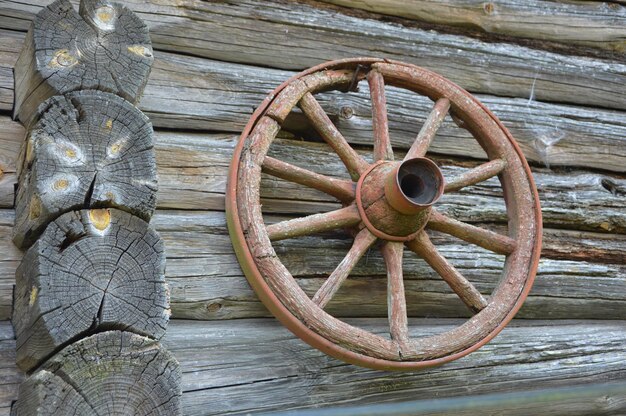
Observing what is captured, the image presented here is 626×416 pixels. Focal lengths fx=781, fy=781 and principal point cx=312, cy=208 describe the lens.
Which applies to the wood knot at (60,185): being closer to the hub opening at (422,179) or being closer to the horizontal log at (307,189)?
the horizontal log at (307,189)

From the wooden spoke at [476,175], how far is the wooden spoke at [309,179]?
0.30m

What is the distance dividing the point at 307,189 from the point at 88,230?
82 cm

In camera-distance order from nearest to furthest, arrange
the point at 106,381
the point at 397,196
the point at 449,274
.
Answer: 1. the point at 106,381
2. the point at 397,196
3. the point at 449,274

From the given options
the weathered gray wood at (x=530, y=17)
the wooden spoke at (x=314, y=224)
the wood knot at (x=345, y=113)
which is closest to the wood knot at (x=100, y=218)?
the wooden spoke at (x=314, y=224)

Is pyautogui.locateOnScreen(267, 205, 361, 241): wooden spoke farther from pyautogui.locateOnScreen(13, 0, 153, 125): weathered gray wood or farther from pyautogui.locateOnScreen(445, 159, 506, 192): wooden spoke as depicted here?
pyautogui.locateOnScreen(13, 0, 153, 125): weathered gray wood

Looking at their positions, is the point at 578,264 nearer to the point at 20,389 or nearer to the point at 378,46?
the point at 378,46

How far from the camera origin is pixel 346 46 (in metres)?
2.60

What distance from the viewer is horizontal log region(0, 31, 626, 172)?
7.43 feet

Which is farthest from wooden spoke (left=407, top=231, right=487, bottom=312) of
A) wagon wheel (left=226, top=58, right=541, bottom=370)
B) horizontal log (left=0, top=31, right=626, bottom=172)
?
horizontal log (left=0, top=31, right=626, bottom=172)

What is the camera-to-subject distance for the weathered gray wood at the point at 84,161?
174 cm

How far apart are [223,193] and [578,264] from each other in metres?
1.25

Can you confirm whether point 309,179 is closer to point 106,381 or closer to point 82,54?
point 82,54

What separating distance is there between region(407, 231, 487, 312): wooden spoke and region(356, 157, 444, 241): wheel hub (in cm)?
4

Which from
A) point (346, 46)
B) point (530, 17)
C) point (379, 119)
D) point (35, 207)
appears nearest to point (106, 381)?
point (35, 207)
